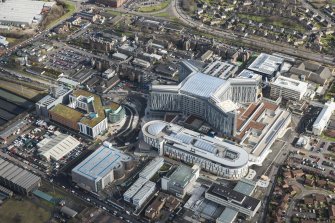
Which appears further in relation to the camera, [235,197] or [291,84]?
[291,84]

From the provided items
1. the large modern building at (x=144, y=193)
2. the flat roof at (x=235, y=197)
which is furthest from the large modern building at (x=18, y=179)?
the flat roof at (x=235, y=197)

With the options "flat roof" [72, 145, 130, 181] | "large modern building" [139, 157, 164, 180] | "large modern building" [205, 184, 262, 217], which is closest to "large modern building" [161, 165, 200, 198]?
"large modern building" [139, 157, 164, 180]

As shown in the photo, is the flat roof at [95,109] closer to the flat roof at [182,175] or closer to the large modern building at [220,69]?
the flat roof at [182,175]

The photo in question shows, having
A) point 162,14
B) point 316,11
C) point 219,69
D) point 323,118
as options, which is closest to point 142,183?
point 219,69

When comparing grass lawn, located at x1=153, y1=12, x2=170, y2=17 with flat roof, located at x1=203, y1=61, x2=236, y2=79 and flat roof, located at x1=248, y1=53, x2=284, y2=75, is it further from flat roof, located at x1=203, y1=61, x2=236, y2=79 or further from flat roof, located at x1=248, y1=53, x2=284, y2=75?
flat roof, located at x1=203, y1=61, x2=236, y2=79

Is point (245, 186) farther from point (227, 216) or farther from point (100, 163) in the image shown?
point (100, 163)

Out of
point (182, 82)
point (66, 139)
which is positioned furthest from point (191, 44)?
point (66, 139)

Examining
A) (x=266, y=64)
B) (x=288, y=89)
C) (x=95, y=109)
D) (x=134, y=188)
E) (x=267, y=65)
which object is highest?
(x=266, y=64)
